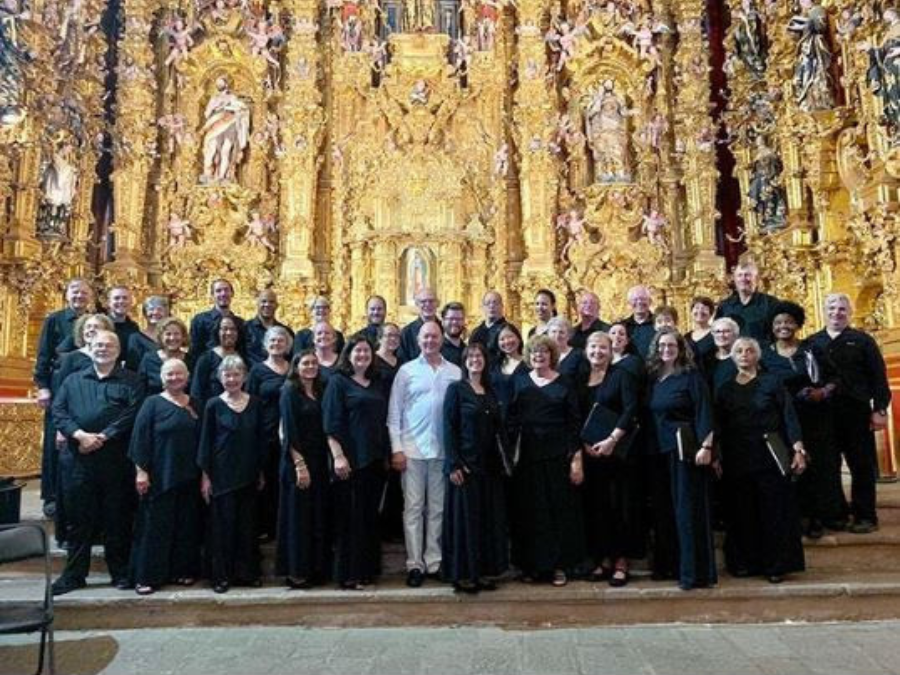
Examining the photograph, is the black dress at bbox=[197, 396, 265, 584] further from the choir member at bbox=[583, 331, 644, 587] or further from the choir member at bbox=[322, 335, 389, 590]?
the choir member at bbox=[583, 331, 644, 587]

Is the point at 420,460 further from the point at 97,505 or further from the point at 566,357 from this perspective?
the point at 97,505

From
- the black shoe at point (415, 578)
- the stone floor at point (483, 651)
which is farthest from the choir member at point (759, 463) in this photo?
the black shoe at point (415, 578)

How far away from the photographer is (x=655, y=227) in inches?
488

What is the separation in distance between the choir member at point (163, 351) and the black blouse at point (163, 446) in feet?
1.76

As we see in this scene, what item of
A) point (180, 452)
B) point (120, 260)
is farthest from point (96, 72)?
point (180, 452)

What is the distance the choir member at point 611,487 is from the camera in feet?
16.4

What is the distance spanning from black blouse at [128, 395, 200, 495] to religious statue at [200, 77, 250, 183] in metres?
8.21

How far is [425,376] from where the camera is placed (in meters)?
5.15

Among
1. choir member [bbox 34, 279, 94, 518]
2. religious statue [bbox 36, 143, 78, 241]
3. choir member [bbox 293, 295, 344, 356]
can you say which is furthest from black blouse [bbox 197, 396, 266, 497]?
religious statue [bbox 36, 143, 78, 241]

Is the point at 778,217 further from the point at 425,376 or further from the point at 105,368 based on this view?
the point at 105,368

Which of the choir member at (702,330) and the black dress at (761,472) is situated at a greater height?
the choir member at (702,330)

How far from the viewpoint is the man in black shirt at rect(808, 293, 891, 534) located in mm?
5434

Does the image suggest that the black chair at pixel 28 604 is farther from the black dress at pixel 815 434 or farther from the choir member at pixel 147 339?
the black dress at pixel 815 434

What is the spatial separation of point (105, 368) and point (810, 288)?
912 cm
